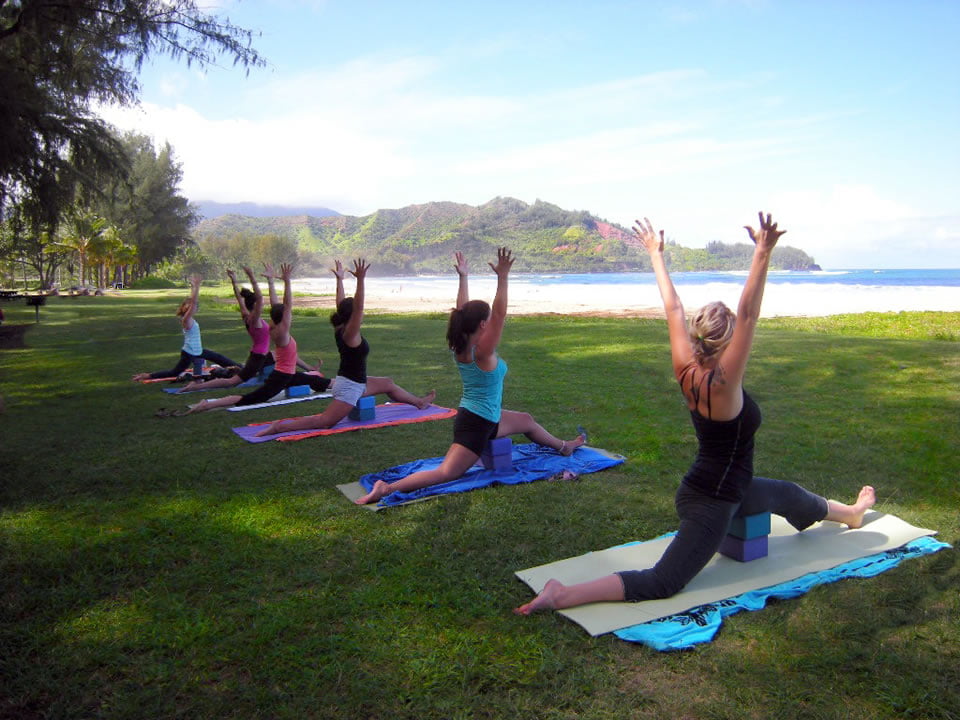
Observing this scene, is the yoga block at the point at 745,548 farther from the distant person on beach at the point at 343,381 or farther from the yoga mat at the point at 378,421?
the yoga mat at the point at 378,421

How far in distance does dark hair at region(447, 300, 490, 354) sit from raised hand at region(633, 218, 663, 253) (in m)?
1.31

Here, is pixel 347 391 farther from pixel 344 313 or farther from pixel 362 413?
pixel 344 313

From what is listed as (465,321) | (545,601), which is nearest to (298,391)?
(465,321)

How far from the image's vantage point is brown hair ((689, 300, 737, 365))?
3.02 m

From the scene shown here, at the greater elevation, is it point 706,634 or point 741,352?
point 741,352

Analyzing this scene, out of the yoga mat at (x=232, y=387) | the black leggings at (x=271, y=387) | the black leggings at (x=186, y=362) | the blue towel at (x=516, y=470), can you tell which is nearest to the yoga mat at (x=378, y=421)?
the black leggings at (x=271, y=387)

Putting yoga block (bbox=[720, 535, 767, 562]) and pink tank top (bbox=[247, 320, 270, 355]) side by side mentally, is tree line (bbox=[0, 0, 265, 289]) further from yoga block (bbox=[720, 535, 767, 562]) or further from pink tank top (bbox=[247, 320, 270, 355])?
yoga block (bbox=[720, 535, 767, 562])

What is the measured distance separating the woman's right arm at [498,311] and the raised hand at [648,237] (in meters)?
0.85

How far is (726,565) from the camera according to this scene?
3584 millimetres

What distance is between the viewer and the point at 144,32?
10.2 meters

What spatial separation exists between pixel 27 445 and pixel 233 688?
5.06 metres

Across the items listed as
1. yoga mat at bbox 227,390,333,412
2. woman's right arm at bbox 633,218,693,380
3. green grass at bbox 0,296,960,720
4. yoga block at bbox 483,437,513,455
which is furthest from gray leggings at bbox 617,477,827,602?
yoga mat at bbox 227,390,333,412

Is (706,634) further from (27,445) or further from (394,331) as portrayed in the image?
(394,331)

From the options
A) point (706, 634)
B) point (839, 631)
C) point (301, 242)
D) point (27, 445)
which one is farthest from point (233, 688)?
point (301, 242)
